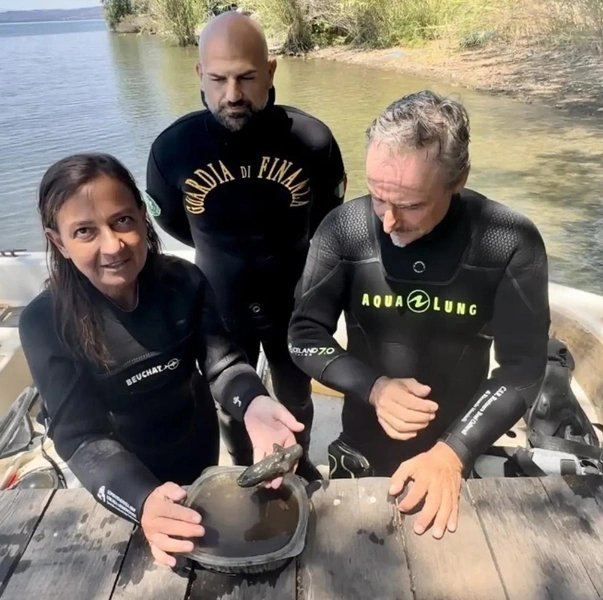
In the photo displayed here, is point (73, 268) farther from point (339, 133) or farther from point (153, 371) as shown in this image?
point (339, 133)

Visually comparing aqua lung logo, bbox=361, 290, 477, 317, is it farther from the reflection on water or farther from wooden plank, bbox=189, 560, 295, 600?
the reflection on water

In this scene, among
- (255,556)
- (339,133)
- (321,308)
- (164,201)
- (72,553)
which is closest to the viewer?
(255,556)

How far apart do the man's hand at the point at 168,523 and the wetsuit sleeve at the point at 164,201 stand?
1249 mm

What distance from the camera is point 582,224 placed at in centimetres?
638

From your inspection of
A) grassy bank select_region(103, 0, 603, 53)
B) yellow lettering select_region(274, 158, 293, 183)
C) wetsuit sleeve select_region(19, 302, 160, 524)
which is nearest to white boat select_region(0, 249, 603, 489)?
wetsuit sleeve select_region(19, 302, 160, 524)

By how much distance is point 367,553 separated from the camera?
3.49 feet

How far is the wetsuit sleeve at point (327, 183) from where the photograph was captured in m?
2.13

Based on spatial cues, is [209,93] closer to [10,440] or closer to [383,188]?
[383,188]

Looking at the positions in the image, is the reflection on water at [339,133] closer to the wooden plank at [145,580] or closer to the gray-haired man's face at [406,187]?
the gray-haired man's face at [406,187]

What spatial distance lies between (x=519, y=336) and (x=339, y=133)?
868 centimetres

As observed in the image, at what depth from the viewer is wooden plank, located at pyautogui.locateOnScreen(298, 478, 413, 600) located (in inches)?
39.3

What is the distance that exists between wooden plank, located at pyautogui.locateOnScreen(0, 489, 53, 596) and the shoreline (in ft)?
33.6

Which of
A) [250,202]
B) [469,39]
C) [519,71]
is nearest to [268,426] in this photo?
[250,202]

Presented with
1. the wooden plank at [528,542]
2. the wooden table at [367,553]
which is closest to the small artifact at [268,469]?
the wooden table at [367,553]
